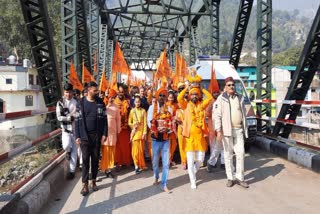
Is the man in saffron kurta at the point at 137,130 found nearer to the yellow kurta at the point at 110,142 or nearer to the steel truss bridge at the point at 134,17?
the yellow kurta at the point at 110,142

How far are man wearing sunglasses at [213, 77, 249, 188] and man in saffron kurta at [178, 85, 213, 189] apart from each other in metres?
0.28

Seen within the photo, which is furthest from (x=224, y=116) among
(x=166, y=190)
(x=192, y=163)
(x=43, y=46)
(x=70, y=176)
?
(x=43, y=46)

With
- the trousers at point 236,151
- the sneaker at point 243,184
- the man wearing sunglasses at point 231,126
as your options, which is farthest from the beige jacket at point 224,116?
the sneaker at point 243,184

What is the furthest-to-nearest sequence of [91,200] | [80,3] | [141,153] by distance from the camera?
[80,3], [141,153], [91,200]

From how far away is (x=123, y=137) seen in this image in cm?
805

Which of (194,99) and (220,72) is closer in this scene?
(194,99)

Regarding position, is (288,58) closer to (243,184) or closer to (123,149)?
(123,149)

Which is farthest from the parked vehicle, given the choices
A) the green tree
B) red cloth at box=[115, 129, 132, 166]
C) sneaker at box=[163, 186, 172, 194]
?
the green tree

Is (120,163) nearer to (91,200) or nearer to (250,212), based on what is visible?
(91,200)

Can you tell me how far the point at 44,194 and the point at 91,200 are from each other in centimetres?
72

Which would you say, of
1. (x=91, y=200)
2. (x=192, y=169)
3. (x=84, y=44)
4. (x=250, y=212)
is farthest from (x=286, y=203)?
(x=84, y=44)

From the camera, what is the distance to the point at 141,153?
7.54 m

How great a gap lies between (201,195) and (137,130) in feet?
7.36

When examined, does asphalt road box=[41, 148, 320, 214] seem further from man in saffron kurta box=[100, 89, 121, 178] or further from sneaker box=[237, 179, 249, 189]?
man in saffron kurta box=[100, 89, 121, 178]
